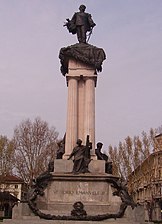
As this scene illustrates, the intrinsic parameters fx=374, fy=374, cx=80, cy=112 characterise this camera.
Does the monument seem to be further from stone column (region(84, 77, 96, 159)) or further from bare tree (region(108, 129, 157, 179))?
bare tree (region(108, 129, 157, 179))

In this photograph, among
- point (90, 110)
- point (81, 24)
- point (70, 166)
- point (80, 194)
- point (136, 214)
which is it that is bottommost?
point (136, 214)

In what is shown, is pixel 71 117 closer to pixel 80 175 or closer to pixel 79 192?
pixel 80 175

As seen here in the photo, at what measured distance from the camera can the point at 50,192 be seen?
17.6 meters

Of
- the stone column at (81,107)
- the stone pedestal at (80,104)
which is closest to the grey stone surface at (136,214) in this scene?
the stone pedestal at (80,104)

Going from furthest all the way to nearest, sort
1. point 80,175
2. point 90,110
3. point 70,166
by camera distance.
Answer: point 90,110
point 70,166
point 80,175

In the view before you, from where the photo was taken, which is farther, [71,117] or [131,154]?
[131,154]

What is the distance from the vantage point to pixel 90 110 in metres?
19.8

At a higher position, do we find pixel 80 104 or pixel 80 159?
pixel 80 104

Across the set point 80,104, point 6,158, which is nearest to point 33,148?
point 6,158

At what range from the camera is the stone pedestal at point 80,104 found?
19469 millimetres

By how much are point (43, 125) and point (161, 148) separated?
13.6 m

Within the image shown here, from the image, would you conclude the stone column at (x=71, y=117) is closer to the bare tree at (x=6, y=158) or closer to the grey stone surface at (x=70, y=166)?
the grey stone surface at (x=70, y=166)

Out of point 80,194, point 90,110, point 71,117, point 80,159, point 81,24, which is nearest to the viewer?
point 80,194

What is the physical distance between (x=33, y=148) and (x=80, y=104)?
22.2 m
